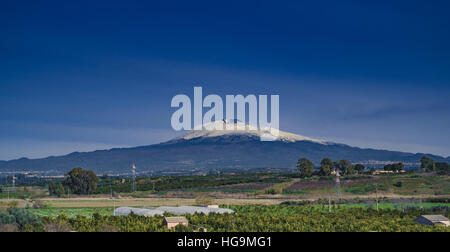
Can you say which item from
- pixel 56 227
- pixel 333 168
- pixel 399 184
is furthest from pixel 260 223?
pixel 333 168

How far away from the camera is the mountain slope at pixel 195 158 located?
144250 mm

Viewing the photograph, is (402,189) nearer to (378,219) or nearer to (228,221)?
(378,219)

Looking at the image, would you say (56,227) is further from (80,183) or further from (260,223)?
(80,183)

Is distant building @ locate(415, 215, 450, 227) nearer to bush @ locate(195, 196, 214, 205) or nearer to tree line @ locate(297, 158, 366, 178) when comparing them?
bush @ locate(195, 196, 214, 205)

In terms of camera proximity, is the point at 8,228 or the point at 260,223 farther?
the point at 260,223

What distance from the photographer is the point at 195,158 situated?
17200 cm

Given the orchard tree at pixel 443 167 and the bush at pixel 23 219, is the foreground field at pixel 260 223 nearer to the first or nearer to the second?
the bush at pixel 23 219

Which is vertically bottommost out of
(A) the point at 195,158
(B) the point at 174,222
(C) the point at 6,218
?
(B) the point at 174,222

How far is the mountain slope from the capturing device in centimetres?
14425
